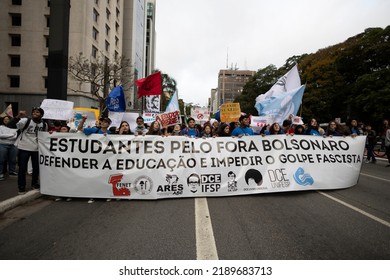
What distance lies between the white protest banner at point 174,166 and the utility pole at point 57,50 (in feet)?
11.0

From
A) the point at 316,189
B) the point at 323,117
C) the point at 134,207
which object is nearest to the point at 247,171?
the point at 316,189

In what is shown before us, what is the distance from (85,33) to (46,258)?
33430 mm

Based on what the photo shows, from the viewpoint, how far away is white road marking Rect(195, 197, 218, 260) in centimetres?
294

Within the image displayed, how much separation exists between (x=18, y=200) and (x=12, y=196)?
0.36m

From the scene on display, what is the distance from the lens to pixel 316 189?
585 cm

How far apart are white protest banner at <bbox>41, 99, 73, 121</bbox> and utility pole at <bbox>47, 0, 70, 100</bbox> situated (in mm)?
1460

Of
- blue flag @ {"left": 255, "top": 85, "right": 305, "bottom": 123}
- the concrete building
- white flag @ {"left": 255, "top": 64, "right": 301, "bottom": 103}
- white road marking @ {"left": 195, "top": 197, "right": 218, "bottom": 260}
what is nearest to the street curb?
white road marking @ {"left": 195, "top": 197, "right": 218, "bottom": 260}

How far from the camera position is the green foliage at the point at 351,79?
25516 mm

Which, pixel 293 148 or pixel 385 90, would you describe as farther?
pixel 385 90

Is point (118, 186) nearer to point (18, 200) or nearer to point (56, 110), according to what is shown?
point (18, 200)

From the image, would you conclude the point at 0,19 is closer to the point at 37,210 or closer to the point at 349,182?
the point at 37,210

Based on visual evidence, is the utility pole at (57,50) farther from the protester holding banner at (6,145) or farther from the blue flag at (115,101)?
the protester holding banner at (6,145)

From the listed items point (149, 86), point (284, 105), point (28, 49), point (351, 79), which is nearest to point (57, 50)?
point (149, 86)

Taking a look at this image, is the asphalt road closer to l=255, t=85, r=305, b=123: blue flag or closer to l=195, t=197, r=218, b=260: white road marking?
l=195, t=197, r=218, b=260: white road marking
